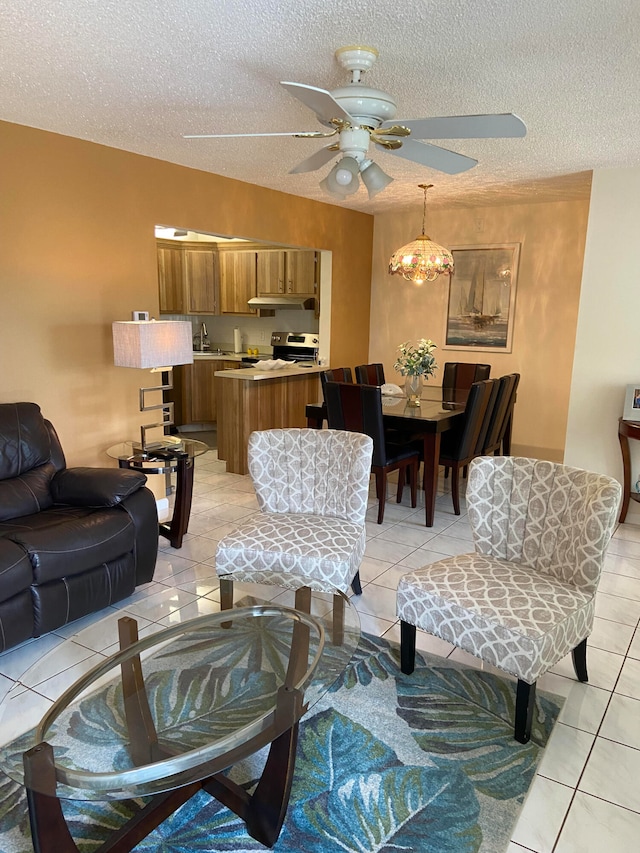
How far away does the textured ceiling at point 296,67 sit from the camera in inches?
82.9

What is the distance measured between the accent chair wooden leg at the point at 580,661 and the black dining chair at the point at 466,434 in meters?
2.14

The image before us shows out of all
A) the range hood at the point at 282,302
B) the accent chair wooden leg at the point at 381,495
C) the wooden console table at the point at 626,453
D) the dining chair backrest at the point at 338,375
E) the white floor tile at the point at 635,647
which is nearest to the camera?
the white floor tile at the point at 635,647

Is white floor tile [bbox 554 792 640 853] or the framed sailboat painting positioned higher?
the framed sailboat painting

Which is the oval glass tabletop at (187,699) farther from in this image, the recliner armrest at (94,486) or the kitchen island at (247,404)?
the kitchen island at (247,404)

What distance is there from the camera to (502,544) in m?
2.74

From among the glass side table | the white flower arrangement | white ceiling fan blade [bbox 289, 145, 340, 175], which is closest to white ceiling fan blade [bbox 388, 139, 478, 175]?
white ceiling fan blade [bbox 289, 145, 340, 175]

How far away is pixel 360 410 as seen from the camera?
4430 millimetres

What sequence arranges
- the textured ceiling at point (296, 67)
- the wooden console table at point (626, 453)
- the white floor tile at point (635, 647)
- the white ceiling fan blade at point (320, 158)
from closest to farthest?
1. the textured ceiling at point (296, 67)
2. the white ceiling fan blade at point (320, 158)
3. the white floor tile at point (635, 647)
4. the wooden console table at point (626, 453)

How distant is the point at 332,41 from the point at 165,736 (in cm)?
245

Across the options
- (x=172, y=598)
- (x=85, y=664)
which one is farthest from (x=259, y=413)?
(x=85, y=664)

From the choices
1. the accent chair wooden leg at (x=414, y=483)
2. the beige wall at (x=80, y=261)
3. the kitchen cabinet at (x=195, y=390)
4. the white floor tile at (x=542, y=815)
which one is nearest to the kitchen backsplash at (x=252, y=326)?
the kitchen cabinet at (x=195, y=390)

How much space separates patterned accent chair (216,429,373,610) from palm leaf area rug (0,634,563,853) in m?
0.53

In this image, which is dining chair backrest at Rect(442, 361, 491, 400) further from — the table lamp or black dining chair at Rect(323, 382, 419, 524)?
the table lamp

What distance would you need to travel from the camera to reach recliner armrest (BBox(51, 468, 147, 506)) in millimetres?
3150
